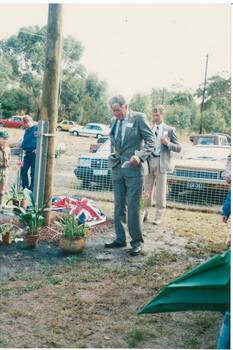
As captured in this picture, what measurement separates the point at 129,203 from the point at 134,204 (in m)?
0.06

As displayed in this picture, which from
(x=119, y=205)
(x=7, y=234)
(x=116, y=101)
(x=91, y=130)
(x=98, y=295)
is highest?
(x=91, y=130)

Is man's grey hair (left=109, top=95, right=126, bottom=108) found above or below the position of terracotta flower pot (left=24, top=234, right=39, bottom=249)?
above

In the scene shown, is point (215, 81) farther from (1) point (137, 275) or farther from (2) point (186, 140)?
(1) point (137, 275)

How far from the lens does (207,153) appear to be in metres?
10.5

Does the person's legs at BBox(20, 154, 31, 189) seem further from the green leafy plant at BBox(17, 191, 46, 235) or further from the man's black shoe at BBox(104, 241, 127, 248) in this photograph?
the man's black shoe at BBox(104, 241, 127, 248)

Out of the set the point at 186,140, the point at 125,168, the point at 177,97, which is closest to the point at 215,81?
the point at 177,97

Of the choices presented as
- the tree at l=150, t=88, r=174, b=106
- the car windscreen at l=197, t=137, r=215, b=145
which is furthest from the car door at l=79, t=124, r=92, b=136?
the car windscreen at l=197, t=137, r=215, b=145

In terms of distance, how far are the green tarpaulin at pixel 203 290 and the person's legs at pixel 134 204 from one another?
286cm

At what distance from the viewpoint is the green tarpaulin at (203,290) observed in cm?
247

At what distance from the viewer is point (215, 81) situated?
→ 41.2m

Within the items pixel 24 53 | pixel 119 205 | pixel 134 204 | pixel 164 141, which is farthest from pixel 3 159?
pixel 24 53

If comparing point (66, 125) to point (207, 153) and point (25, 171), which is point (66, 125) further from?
point (25, 171)

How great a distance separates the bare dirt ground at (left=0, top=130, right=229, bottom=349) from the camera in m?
3.41

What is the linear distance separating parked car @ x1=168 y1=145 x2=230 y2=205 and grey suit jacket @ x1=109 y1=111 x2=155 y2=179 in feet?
12.3
